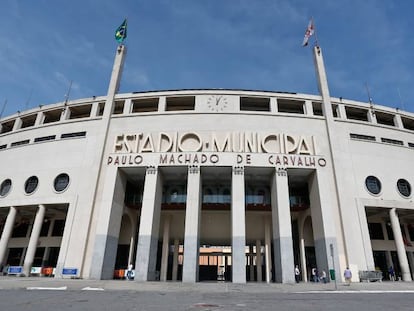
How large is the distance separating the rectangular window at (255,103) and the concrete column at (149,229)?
15.4m

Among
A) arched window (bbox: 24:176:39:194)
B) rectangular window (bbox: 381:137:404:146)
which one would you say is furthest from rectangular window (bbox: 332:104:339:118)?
arched window (bbox: 24:176:39:194)

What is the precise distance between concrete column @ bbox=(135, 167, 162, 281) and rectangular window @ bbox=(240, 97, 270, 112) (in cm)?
1539

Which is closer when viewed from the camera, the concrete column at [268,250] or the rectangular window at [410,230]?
the concrete column at [268,250]

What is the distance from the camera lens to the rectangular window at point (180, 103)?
3609cm

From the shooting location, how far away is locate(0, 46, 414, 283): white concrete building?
2775cm

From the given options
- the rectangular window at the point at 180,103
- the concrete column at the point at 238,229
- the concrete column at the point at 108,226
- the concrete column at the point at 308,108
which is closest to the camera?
the concrete column at the point at 238,229

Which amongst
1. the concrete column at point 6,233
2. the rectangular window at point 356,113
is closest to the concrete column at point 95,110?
the concrete column at point 6,233

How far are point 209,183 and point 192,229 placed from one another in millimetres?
8215

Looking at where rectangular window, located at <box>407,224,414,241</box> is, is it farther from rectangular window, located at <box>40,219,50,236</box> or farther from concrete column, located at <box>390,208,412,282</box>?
rectangular window, located at <box>40,219,50,236</box>

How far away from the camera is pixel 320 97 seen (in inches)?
1390

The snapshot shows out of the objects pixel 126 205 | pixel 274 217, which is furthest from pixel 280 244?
pixel 126 205

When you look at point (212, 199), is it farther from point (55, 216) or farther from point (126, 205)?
point (55, 216)

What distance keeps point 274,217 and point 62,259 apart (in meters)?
22.9

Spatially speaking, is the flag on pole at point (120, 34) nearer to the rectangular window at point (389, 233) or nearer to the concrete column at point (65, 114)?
the concrete column at point (65, 114)
